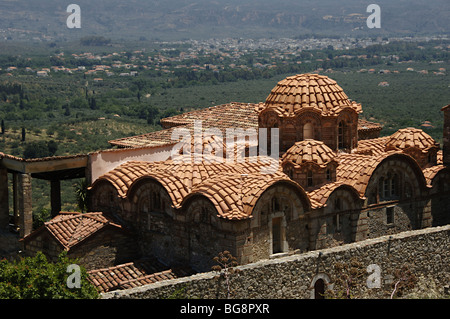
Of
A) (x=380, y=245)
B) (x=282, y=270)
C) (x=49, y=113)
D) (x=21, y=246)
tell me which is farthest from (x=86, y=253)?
(x=49, y=113)

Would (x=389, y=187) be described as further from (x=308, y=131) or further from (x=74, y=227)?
(x=74, y=227)

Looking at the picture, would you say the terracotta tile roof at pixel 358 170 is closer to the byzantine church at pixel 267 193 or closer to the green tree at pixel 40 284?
the byzantine church at pixel 267 193

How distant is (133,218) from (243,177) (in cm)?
464

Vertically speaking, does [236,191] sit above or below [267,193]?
above

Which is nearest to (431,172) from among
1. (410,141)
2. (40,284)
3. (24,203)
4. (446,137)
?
(410,141)

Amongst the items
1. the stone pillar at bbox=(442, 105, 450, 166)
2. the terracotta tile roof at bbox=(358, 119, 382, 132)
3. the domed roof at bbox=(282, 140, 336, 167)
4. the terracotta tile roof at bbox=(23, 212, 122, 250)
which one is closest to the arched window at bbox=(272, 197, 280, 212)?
the domed roof at bbox=(282, 140, 336, 167)

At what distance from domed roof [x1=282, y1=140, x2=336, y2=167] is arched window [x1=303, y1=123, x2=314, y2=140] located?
6.98ft

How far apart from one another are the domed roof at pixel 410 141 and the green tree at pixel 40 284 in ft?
50.4

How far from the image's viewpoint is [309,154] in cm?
2916

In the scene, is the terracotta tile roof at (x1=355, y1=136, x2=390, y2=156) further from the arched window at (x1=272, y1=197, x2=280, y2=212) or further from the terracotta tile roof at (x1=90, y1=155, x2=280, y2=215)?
the arched window at (x1=272, y1=197, x2=280, y2=212)

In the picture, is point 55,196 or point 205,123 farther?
point 205,123

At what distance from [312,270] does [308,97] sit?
9555 mm

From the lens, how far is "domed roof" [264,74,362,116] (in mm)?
31750
